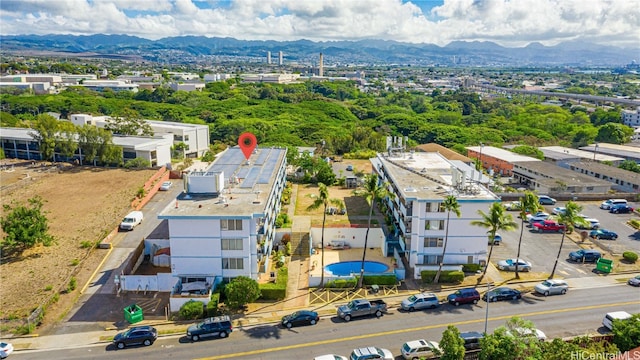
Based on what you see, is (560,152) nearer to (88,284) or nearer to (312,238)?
(312,238)

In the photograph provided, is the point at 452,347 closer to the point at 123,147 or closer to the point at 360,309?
the point at 360,309

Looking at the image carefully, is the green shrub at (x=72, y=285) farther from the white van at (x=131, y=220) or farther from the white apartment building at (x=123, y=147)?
the white apartment building at (x=123, y=147)

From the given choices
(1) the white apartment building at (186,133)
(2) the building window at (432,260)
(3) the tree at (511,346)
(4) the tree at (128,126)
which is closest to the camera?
(3) the tree at (511,346)

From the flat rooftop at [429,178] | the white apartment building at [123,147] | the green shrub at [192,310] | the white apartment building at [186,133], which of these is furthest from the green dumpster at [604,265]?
the white apartment building at [186,133]

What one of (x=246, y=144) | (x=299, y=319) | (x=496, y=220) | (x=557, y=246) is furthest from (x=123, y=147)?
(x=557, y=246)

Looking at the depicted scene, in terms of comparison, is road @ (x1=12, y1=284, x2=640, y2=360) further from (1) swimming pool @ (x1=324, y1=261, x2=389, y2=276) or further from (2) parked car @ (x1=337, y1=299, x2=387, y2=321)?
(1) swimming pool @ (x1=324, y1=261, x2=389, y2=276)

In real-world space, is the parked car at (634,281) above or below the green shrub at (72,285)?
above

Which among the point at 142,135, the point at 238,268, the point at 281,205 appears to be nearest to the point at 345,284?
the point at 238,268
